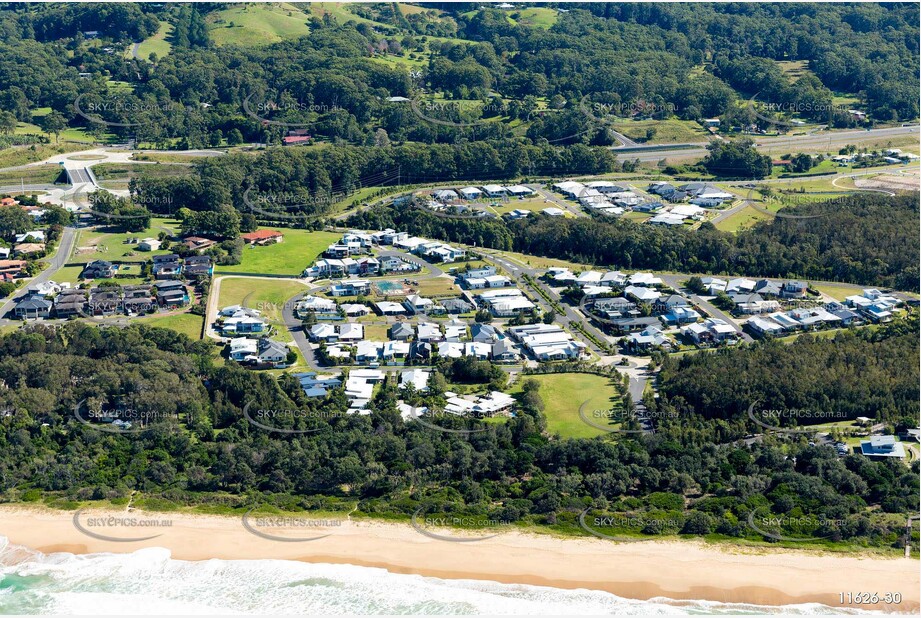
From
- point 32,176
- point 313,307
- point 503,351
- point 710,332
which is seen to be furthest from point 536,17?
point 503,351

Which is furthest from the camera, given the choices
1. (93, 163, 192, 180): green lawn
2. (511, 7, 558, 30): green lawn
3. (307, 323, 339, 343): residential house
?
(511, 7, 558, 30): green lawn

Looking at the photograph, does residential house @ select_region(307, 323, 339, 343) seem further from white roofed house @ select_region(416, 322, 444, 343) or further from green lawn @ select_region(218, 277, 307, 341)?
white roofed house @ select_region(416, 322, 444, 343)

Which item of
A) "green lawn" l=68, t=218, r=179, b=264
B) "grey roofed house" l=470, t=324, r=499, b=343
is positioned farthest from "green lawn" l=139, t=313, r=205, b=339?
"grey roofed house" l=470, t=324, r=499, b=343

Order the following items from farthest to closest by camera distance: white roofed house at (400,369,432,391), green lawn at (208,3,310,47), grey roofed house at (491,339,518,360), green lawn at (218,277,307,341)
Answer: green lawn at (208,3,310,47) → green lawn at (218,277,307,341) → grey roofed house at (491,339,518,360) → white roofed house at (400,369,432,391)

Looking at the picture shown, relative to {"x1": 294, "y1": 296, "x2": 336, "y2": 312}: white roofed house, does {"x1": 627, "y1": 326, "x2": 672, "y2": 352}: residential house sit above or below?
above

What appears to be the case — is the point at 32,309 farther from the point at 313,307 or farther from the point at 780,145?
the point at 780,145

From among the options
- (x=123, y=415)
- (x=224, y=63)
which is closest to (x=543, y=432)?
(x=123, y=415)

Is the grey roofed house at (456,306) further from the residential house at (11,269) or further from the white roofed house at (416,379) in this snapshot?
the residential house at (11,269)

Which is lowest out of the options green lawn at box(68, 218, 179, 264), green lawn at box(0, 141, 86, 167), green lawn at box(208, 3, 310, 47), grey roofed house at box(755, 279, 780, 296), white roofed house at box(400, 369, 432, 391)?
green lawn at box(0, 141, 86, 167)
